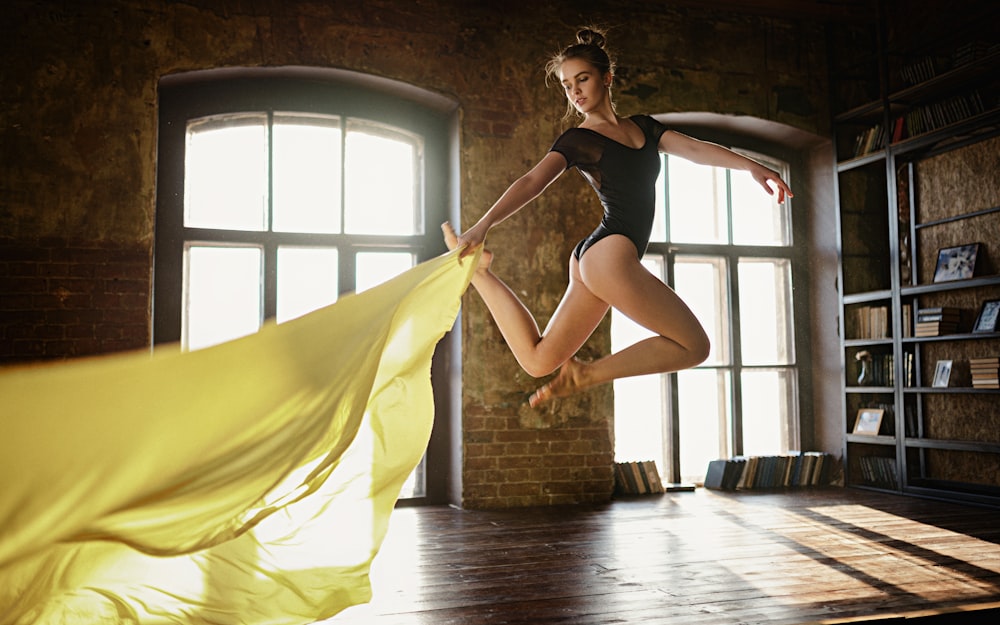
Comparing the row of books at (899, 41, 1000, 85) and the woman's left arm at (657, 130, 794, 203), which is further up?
the row of books at (899, 41, 1000, 85)

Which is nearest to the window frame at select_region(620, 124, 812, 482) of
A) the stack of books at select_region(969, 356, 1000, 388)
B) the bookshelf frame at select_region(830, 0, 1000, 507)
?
the bookshelf frame at select_region(830, 0, 1000, 507)

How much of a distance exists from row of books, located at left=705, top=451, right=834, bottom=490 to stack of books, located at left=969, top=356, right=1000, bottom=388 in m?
1.53

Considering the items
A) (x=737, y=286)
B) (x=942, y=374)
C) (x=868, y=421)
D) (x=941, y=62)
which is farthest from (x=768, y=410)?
(x=941, y=62)

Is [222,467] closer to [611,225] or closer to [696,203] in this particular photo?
[611,225]

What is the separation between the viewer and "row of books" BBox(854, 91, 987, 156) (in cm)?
617

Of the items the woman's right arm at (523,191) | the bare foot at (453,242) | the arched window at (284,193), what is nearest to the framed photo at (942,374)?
the arched window at (284,193)

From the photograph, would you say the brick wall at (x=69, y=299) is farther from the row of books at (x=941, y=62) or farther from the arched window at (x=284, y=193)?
the row of books at (x=941, y=62)

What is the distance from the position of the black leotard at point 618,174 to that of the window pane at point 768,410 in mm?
4724

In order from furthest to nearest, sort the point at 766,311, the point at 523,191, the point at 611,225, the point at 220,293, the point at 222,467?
the point at 766,311 → the point at 220,293 → the point at 611,225 → the point at 523,191 → the point at 222,467

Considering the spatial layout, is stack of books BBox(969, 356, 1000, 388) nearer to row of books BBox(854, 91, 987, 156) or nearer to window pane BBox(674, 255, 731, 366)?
row of books BBox(854, 91, 987, 156)

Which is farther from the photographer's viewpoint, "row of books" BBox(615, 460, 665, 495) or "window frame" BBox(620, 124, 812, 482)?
"window frame" BBox(620, 124, 812, 482)

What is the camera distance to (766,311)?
7.54 metres

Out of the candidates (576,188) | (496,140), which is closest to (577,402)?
(576,188)

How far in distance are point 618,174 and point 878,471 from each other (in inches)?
198
